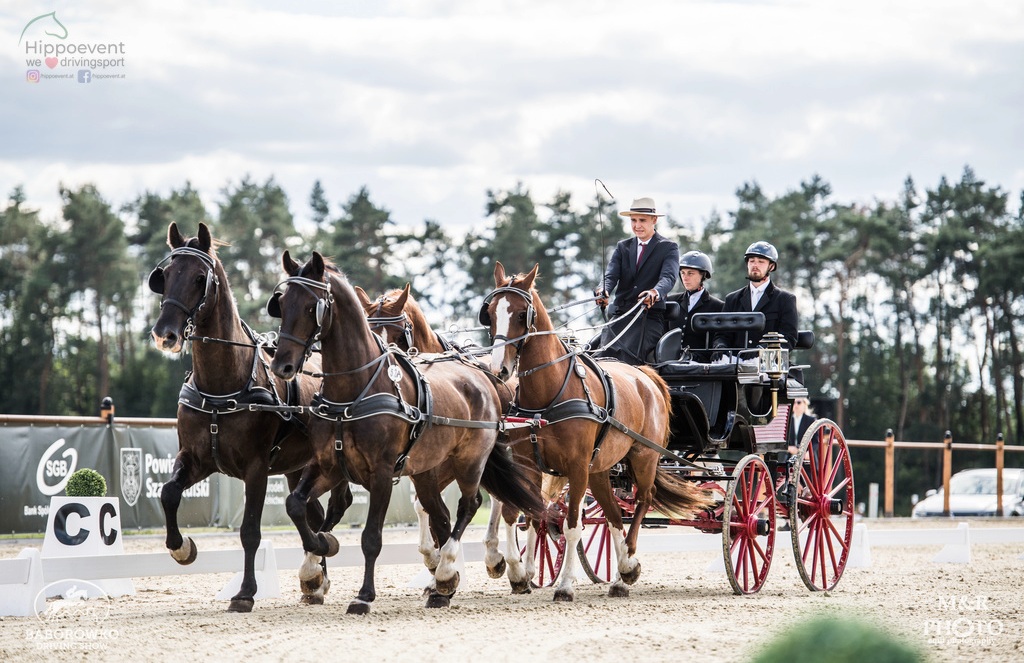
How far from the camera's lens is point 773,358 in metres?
9.68

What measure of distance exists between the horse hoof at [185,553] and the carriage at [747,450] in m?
3.19

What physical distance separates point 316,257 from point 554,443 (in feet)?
8.00

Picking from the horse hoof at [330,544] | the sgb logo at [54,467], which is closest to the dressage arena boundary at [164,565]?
the horse hoof at [330,544]

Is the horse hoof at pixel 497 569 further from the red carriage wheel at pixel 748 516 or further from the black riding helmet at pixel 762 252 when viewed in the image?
the black riding helmet at pixel 762 252

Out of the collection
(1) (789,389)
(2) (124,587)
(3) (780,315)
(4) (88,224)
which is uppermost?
(4) (88,224)

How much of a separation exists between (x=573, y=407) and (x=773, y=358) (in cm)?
201

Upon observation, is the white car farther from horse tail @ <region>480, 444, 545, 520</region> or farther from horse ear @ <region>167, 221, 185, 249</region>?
horse ear @ <region>167, 221, 185, 249</region>

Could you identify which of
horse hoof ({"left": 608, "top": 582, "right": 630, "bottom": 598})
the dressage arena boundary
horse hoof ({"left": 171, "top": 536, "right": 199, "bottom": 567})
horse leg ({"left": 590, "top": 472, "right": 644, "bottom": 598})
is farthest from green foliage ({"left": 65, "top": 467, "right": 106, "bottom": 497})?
horse hoof ({"left": 608, "top": 582, "right": 630, "bottom": 598})

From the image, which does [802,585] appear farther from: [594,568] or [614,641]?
[614,641]

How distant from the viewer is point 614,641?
650 centimetres

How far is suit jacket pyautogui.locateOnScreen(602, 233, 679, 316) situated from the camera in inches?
389

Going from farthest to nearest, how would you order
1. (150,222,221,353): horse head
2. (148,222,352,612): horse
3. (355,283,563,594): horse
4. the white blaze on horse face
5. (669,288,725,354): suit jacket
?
1. (669,288,725,354): suit jacket
2. (355,283,563,594): horse
3. the white blaze on horse face
4. (148,222,352,612): horse
5. (150,222,221,353): horse head

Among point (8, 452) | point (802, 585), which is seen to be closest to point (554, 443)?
point (802, 585)

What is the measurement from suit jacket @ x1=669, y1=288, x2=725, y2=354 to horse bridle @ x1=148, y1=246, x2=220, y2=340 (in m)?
4.25
